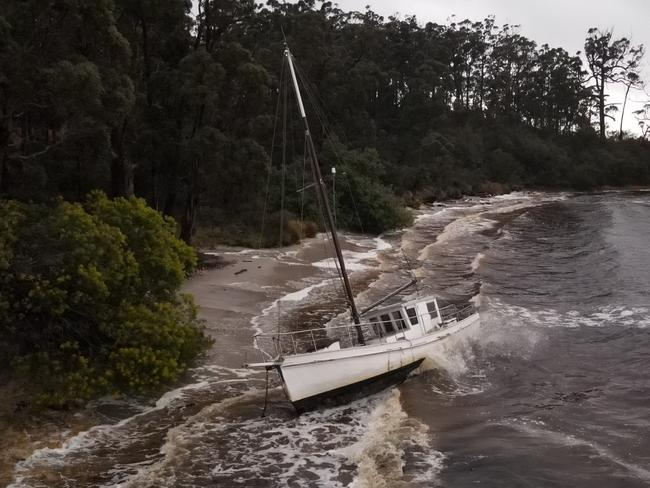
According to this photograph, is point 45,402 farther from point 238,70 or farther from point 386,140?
point 386,140

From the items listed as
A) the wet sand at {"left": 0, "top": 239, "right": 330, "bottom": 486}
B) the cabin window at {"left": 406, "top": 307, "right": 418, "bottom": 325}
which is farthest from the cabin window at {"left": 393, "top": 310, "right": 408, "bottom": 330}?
the wet sand at {"left": 0, "top": 239, "right": 330, "bottom": 486}

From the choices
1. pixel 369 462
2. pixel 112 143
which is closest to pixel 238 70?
pixel 112 143

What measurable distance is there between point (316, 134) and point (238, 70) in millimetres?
36151

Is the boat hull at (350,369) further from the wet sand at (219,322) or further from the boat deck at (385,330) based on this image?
the wet sand at (219,322)

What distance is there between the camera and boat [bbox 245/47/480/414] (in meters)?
15.0

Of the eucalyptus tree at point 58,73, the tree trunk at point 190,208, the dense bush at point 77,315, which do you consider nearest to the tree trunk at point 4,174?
the eucalyptus tree at point 58,73

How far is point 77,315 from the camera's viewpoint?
54.0 ft

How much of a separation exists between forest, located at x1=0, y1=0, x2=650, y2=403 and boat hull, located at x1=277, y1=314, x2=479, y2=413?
11.1 ft

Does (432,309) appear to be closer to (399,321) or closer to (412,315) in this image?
(412,315)

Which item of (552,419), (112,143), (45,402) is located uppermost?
(112,143)

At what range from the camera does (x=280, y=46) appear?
6041 centimetres

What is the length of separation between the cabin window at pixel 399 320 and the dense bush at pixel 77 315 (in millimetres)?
5871

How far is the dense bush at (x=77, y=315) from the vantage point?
1496 cm

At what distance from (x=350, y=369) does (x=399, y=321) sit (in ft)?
10.8
